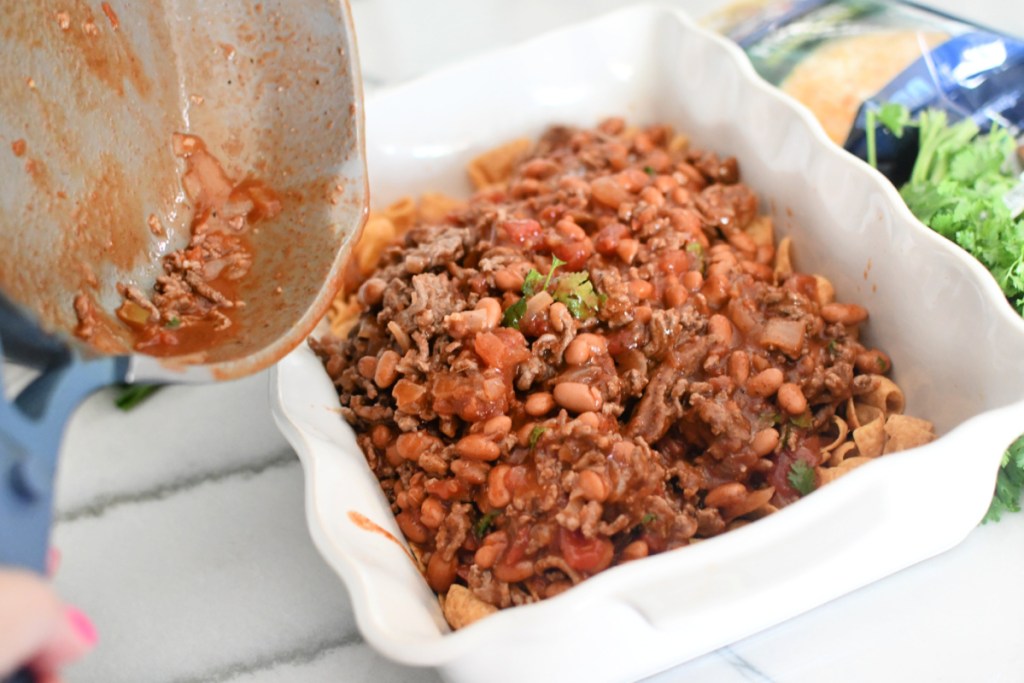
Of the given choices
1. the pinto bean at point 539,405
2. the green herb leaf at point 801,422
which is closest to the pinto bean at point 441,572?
the pinto bean at point 539,405

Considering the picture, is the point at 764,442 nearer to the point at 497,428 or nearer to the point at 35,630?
the point at 497,428

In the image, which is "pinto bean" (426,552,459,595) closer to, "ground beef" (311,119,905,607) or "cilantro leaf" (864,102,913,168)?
"ground beef" (311,119,905,607)

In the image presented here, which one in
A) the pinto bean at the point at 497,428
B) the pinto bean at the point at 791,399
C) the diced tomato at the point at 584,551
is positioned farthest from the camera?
the pinto bean at the point at 791,399

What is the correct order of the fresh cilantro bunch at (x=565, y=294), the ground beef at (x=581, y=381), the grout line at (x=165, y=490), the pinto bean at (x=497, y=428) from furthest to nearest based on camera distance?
the grout line at (x=165, y=490) → the fresh cilantro bunch at (x=565, y=294) → the pinto bean at (x=497, y=428) → the ground beef at (x=581, y=381)

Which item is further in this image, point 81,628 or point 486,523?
point 486,523

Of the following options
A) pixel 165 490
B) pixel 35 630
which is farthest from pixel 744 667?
pixel 165 490

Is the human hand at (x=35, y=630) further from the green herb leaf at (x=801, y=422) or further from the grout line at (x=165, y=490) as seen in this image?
the green herb leaf at (x=801, y=422)
